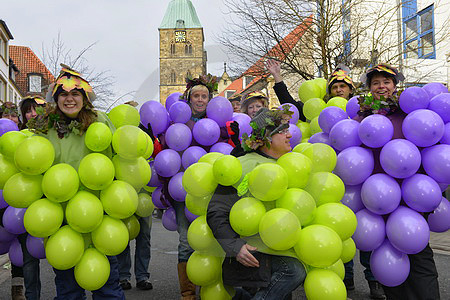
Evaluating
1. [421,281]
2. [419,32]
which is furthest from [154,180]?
[419,32]

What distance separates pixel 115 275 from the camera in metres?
3.02

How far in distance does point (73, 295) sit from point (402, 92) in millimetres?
2693

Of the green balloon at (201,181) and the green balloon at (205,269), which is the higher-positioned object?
the green balloon at (201,181)

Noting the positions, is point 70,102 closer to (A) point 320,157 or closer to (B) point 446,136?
(A) point 320,157

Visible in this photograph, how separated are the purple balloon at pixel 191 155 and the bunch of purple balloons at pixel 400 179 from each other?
1279 mm

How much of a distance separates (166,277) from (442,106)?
3.61 m

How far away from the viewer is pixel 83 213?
2754 millimetres

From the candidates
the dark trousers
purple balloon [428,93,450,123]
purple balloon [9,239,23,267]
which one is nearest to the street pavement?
purple balloon [9,239,23,267]

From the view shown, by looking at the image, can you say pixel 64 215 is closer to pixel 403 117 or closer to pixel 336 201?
pixel 336 201

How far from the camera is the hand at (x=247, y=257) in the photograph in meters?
2.47

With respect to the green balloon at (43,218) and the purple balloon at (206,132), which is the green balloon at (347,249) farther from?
the green balloon at (43,218)

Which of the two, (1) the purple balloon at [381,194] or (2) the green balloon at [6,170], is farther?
(2) the green balloon at [6,170]

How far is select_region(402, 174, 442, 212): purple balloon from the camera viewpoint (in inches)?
112

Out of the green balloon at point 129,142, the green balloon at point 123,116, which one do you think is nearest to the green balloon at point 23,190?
the green balloon at point 129,142
